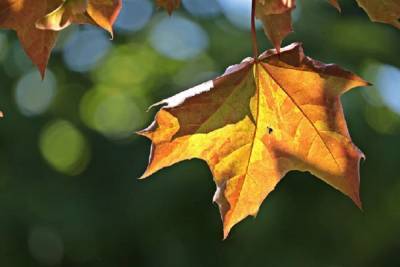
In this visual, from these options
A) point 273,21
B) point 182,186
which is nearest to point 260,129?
point 273,21

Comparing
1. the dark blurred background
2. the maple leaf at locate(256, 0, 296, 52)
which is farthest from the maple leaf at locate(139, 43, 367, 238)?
the dark blurred background

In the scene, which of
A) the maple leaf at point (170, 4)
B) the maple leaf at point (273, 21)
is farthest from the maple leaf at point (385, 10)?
the maple leaf at point (170, 4)

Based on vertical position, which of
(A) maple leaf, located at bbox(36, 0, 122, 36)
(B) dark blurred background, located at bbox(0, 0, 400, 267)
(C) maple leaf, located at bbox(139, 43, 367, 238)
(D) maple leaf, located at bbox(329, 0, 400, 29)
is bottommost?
(B) dark blurred background, located at bbox(0, 0, 400, 267)

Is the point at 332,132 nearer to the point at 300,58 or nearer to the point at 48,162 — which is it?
the point at 300,58

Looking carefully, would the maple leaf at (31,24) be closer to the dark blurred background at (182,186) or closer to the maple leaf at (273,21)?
the maple leaf at (273,21)

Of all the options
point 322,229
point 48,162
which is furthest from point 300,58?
point 48,162

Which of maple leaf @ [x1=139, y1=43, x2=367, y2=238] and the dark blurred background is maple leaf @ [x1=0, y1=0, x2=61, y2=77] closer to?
maple leaf @ [x1=139, y1=43, x2=367, y2=238]
